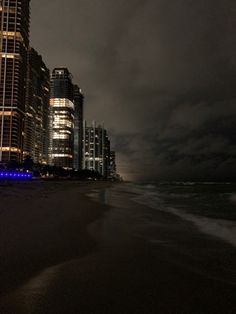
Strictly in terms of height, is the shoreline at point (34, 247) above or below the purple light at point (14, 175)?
below

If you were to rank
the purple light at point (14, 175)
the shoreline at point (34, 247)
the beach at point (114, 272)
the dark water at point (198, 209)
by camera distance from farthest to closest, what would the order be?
the purple light at point (14, 175) → the dark water at point (198, 209) → the shoreline at point (34, 247) → the beach at point (114, 272)

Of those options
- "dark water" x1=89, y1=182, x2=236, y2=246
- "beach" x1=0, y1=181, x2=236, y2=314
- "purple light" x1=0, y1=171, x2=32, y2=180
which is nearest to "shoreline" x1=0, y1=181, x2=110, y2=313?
"beach" x1=0, y1=181, x2=236, y2=314

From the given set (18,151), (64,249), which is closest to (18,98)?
(18,151)

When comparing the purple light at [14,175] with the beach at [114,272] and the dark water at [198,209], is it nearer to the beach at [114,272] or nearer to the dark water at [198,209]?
the dark water at [198,209]

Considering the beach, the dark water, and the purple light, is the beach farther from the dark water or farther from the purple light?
the purple light

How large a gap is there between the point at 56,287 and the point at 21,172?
171 metres

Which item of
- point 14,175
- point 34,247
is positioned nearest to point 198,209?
point 34,247

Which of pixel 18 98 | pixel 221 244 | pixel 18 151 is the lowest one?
pixel 221 244

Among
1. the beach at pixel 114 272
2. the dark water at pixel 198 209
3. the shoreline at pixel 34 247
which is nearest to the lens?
the beach at pixel 114 272

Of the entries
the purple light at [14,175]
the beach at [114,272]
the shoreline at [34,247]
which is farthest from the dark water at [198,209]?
the purple light at [14,175]

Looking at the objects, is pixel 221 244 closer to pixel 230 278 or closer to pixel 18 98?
pixel 230 278

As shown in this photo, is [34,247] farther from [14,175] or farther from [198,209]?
[14,175]

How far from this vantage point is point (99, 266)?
20.3ft

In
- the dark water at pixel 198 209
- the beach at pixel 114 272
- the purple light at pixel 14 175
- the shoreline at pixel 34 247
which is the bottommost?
the dark water at pixel 198 209
